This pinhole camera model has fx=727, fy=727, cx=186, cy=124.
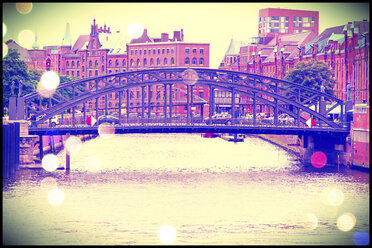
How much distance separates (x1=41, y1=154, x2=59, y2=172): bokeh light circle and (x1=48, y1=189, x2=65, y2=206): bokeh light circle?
35.1 feet

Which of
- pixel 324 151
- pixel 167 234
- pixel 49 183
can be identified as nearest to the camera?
pixel 167 234

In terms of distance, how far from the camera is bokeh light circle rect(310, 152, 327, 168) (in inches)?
2515

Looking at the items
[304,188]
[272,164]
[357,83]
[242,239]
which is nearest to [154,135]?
[357,83]

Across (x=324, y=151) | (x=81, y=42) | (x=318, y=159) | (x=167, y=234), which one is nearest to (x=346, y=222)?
(x=167, y=234)

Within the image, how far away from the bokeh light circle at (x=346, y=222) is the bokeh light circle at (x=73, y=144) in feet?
140

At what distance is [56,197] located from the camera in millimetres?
46375

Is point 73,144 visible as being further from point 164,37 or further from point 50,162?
point 164,37

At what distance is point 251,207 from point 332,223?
18.9 ft

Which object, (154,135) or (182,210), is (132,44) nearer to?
(154,135)

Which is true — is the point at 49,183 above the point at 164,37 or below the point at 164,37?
below

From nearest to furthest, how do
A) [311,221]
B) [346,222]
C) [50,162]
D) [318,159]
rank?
[346,222]
[311,221]
[50,162]
[318,159]

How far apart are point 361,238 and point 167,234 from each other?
9762mm

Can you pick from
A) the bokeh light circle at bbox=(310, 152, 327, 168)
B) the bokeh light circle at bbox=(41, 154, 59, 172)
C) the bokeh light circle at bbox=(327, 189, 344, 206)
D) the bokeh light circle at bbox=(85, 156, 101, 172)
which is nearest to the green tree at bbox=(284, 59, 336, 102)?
the bokeh light circle at bbox=(310, 152, 327, 168)

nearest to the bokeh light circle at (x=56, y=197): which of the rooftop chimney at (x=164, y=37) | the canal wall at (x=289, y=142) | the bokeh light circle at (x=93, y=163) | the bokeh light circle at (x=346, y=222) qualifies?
the bokeh light circle at (x=93, y=163)
